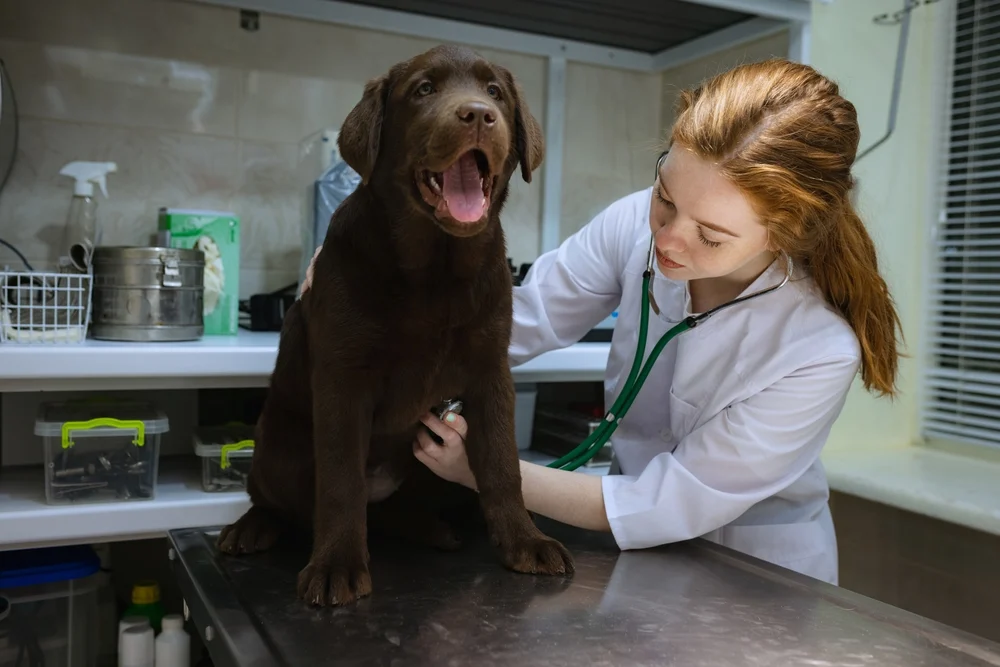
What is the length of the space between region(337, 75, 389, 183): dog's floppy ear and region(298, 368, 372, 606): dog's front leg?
0.21 metres

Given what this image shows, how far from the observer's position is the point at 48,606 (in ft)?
4.72

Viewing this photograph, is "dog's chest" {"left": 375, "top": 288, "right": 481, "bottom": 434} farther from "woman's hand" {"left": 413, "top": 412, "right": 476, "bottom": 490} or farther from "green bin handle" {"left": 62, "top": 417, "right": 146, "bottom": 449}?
"green bin handle" {"left": 62, "top": 417, "right": 146, "bottom": 449}

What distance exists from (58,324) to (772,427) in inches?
41.4

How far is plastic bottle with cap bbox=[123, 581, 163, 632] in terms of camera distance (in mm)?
1501

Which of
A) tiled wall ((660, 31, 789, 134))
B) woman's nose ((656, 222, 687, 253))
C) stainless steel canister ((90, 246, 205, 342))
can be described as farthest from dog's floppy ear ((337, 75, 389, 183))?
tiled wall ((660, 31, 789, 134))

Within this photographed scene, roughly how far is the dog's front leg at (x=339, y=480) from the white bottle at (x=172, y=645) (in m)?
0.69

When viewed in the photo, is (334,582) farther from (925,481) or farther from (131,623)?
(925,481)

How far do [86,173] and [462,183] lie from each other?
0.97m

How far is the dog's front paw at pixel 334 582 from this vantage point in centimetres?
82

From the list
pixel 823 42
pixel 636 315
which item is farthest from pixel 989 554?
pixel 823 42

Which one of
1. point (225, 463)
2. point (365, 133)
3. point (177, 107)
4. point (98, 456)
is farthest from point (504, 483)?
point (177, 107)

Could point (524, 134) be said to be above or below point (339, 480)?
above

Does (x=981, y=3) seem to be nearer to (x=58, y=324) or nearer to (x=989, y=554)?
(x=989, y=554)

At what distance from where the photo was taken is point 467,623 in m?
0.81
